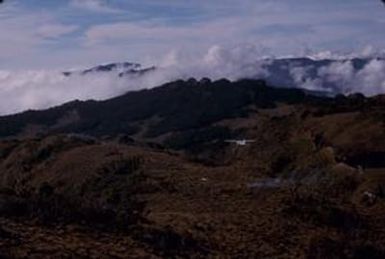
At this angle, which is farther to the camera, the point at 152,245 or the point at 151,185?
the point at 151,185

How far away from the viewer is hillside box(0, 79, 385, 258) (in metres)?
28.1

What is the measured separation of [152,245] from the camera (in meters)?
27.5

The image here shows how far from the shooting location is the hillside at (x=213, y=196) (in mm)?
28109

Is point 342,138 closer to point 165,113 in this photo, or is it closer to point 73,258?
point 73,258

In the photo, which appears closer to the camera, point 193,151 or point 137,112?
point 193,151

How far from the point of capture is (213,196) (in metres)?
41.2

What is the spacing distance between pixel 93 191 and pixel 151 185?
622cm

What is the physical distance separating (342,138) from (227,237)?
2031 centimetres

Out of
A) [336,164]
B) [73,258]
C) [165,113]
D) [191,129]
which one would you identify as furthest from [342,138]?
[165,113]

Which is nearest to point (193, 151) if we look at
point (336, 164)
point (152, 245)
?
point (336, 164)

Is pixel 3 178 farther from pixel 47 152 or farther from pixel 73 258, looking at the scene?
pixel 73 258

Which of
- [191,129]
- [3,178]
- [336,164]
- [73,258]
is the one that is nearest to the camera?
[73,258]

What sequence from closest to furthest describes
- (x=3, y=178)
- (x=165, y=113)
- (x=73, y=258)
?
1. (x=73, y=258)
2. (x=3, y=178)
3. (x=165, y=113)

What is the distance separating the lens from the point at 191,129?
13738 centimetres
